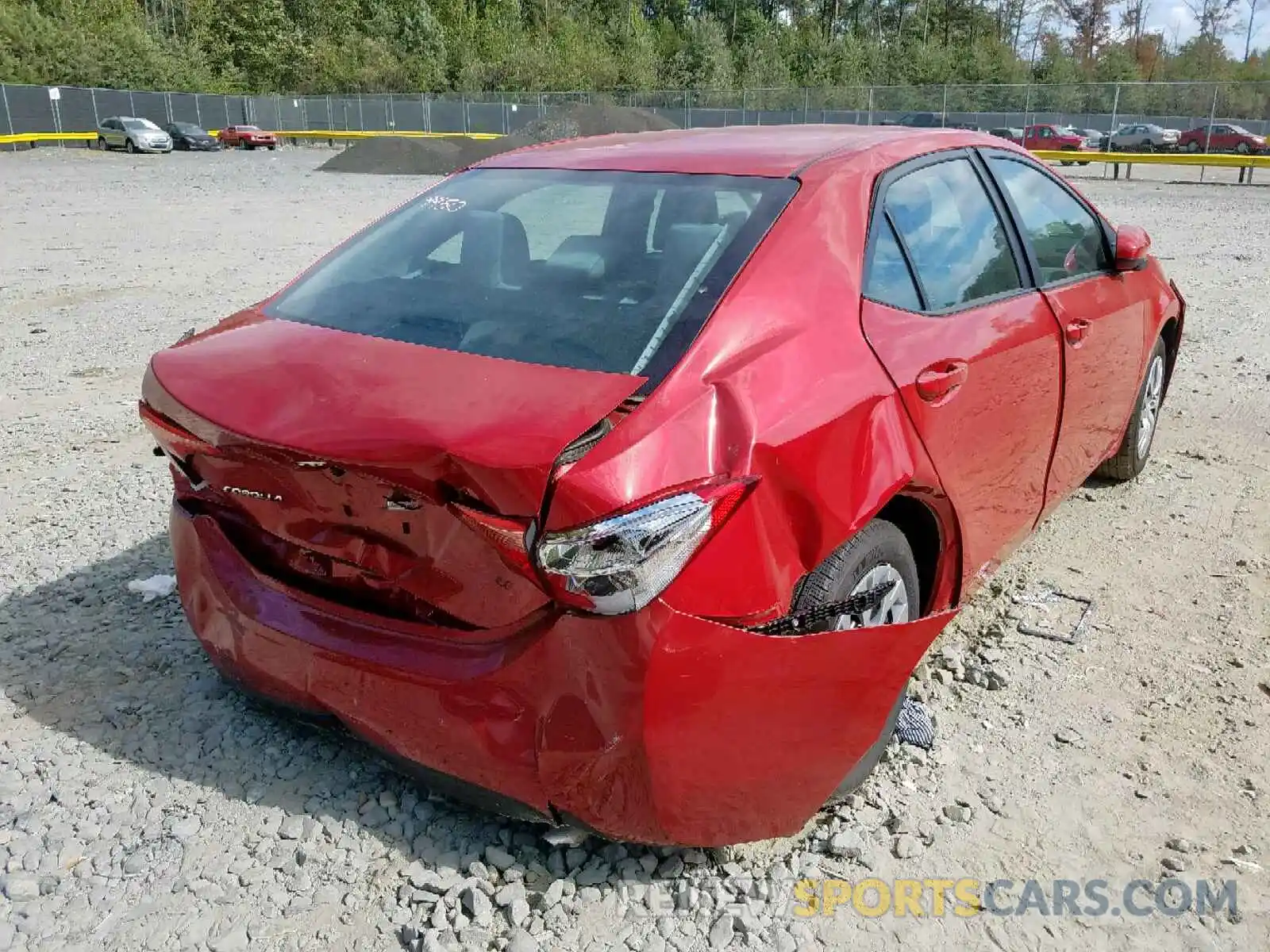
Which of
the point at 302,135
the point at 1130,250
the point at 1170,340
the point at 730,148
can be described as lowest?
the point at 1170,340

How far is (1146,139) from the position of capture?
36.7 meters

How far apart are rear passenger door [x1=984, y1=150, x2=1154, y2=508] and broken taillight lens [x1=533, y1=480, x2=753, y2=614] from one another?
6.52 feet

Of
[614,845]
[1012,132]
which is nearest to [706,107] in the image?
[1012,132]

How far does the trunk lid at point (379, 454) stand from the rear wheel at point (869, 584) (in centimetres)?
66

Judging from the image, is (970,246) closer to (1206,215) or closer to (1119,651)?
(1119,651)

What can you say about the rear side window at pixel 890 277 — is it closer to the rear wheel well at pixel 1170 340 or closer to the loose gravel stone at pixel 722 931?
the loose gravel stone at pixel 722 931

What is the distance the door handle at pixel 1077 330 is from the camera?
3469mm

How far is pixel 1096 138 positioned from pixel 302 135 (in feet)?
120

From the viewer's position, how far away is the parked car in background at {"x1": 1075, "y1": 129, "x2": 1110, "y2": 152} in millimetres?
37281

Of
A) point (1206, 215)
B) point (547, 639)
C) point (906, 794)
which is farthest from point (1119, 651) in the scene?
point (1206, 215)

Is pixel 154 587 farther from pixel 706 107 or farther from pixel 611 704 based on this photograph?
pixel 706 107

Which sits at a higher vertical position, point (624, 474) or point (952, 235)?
point (952, 235)

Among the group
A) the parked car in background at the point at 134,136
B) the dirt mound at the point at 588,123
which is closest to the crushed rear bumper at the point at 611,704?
the dirt mound at the point at 588,123

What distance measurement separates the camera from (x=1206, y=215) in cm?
A: 1762
